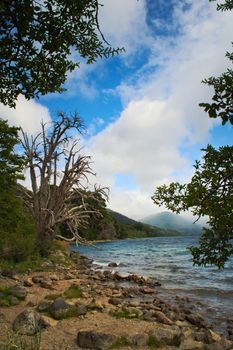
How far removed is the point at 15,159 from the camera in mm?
16078

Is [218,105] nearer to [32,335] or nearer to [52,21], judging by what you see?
[52,21]

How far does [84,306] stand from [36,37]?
808 cm

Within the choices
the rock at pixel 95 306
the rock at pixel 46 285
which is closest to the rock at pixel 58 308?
the rock at pixel 95 306

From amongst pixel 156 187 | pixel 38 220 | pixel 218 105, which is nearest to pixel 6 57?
pixel 156 187

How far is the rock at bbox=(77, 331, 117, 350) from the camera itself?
808 centimetres

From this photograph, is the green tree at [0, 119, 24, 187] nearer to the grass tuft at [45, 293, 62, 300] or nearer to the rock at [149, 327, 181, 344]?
the grass tuft at [45, 293, 62, 300]

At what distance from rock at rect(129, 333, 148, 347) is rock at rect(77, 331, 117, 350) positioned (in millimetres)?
429

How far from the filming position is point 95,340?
26.9ft

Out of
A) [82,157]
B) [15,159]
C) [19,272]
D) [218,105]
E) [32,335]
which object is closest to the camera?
[218,105]

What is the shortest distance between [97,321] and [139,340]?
200cm

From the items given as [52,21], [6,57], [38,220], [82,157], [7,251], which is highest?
→ [82,157]

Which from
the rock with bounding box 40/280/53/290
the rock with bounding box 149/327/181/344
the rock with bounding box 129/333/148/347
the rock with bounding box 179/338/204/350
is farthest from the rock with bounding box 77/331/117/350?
the rock with bounding box 40/280/53/290

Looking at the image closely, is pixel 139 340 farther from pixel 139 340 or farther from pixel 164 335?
pixel 164 335

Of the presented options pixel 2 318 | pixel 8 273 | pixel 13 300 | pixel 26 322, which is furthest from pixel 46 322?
pixel 8 273
